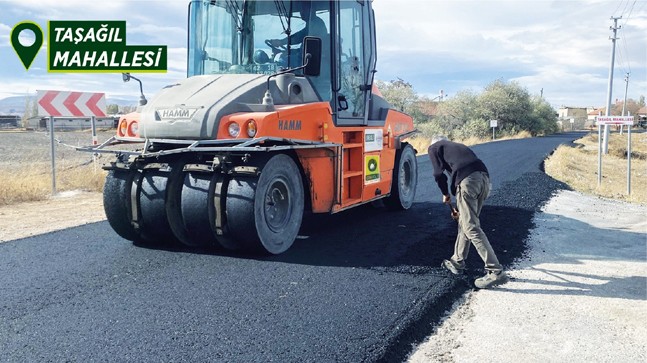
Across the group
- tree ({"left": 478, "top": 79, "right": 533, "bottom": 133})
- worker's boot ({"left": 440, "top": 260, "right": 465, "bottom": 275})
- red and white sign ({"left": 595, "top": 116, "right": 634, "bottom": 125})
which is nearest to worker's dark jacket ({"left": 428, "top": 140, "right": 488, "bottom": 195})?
worker's boot ({"left": 440, "top": 260, "right": 465, "bottom": 275})

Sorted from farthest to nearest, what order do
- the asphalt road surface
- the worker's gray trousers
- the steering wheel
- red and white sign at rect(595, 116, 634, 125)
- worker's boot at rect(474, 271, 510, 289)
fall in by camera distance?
red and white sign at rect(595, 116, 634, 125) → the steering wheel → the worker's gray trousers → worker's boot at rect(474, 271, 510, 289) → the asphalt road surface

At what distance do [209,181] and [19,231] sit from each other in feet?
11.2

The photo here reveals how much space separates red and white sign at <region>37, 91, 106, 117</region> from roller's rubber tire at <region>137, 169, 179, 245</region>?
5491 millimetres

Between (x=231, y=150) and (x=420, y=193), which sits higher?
(x=231, y=150)

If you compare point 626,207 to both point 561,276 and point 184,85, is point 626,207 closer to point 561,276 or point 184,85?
point 561,276

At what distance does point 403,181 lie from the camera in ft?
28.2

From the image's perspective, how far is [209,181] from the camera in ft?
16.7

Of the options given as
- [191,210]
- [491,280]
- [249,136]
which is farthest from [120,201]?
[491,280]

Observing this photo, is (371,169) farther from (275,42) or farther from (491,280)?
(491,280)

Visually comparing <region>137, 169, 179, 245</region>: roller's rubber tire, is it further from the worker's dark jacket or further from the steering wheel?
the worker's dark jacket

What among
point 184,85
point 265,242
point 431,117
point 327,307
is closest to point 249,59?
point 184,85

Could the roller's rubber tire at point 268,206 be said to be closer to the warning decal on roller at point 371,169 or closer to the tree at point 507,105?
the warning decal on roller at point 371,169

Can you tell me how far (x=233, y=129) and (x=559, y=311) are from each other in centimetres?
320

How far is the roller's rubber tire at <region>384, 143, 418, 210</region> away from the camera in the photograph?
8258 millimetres
